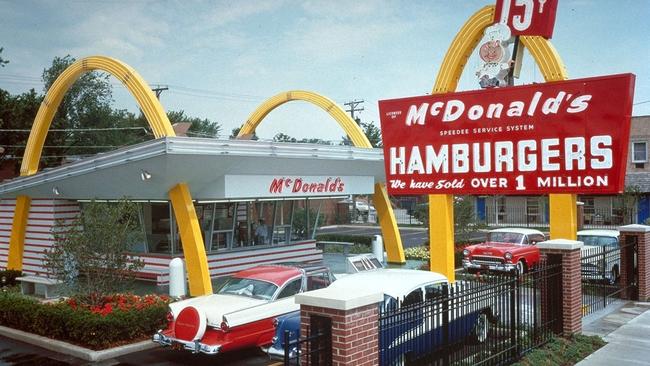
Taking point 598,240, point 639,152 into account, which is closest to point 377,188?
point 598,240

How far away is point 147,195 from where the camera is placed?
63.9ft

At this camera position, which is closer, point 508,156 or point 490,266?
point 508,156

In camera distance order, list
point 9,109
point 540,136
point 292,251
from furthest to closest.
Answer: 1. point 9,109
2. point 292,251
3. point 540,136

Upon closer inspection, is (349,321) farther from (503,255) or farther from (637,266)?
(503,255)

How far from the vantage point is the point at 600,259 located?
16.4 m

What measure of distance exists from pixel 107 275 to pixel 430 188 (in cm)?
763

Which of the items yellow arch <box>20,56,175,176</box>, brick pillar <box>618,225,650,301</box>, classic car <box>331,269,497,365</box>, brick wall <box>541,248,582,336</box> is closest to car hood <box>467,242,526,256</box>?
brick pillar <box>618,225,650,301</box>

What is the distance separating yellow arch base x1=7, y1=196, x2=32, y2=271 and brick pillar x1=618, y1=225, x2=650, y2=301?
71.7 feet

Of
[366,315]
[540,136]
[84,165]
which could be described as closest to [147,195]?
[84,165]

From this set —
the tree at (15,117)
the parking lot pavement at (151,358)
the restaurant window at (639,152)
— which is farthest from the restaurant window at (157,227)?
the restaurant window at (639,152)

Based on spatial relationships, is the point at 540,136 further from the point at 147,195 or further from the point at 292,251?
the point at 292,251

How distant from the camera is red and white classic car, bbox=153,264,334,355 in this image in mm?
10555

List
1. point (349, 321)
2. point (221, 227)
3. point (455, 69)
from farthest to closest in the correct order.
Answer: point (221, 227), point (455, 69), point (349, 321)

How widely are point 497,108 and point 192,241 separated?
32.6 ft
